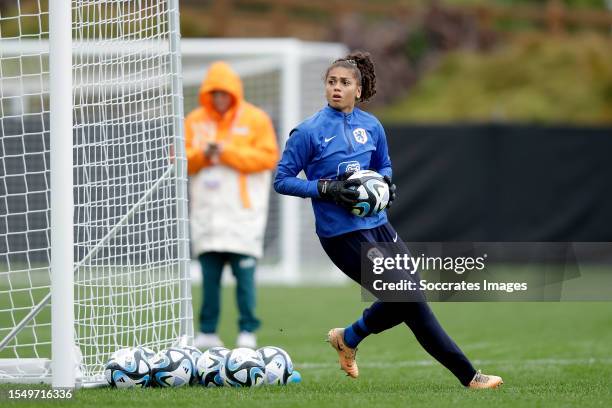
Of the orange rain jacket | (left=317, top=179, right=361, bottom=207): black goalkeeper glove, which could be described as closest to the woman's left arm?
(left=317, top=179, right=361, bottom=207): black goalkeeper glove

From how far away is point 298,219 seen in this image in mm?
15125

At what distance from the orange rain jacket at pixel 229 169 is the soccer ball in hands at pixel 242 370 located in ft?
9.34

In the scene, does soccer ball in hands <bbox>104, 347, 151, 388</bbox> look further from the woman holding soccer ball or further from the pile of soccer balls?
the woman holding soccer ball

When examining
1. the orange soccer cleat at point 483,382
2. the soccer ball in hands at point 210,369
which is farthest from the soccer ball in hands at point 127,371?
the orange soccer cleat at point 483,382

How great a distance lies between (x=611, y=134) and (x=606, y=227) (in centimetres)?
138

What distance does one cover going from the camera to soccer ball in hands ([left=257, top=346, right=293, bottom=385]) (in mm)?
6523

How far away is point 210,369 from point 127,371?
473mm

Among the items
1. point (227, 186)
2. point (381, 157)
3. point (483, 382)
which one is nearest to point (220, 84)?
point (227, 186)

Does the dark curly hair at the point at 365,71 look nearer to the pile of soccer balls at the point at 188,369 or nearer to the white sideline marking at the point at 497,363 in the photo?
the pile of soccer balls at the point at 188,369

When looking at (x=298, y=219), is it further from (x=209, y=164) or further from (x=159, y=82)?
(x=159, y=82)

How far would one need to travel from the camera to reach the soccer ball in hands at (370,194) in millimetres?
6121

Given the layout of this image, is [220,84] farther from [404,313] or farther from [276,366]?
[404,313]

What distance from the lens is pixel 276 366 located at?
21.5 ft

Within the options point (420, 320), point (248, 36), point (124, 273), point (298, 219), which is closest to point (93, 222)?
point (124, 273)
